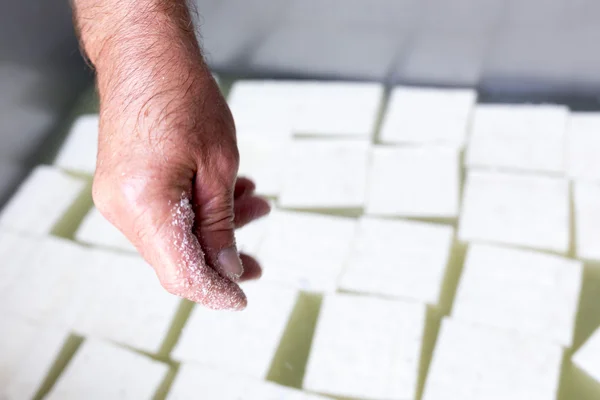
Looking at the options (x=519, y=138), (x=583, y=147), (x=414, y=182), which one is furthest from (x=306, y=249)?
(x=583, y=147)

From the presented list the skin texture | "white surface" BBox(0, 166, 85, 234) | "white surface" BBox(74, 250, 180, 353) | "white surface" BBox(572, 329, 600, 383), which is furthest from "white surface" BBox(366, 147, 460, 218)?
"white surface" BBox(0, 166, 85, 234)

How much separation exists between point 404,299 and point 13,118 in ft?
4.47

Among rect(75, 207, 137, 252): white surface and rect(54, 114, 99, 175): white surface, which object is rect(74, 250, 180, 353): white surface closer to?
rect(75, 207, 137, 252): white surface

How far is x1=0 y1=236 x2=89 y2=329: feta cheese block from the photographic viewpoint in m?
1.47

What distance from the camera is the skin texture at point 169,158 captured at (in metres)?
0.69

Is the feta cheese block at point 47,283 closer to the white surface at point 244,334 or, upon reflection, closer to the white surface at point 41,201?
the white surface at point 41,201

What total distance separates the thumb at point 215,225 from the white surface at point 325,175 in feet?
2.70

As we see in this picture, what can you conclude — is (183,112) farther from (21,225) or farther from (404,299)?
(21,225)

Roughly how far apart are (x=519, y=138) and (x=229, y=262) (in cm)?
115

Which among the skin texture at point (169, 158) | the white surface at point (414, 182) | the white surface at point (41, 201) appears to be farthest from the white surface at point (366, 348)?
the white surface at point (41, 201)

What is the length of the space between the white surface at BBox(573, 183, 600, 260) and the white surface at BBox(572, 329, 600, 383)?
0.21 metres

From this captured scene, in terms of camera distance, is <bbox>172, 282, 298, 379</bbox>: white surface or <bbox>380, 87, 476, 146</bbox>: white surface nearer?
<bbox>172, 282, 298, 379</bbox>: white surface

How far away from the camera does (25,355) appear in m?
1.39

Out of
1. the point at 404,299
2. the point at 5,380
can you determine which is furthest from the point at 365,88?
the point at 5,380
